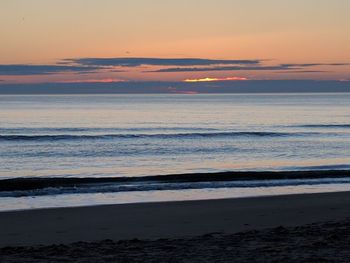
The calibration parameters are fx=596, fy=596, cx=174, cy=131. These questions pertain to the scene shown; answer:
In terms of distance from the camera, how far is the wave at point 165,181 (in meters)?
19.8

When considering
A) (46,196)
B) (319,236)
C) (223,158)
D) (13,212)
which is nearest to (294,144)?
(223,158)

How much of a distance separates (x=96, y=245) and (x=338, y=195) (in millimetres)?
10222

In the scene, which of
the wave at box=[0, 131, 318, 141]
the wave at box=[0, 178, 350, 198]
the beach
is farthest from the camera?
the wave at box=[0, 131, 318, 141]

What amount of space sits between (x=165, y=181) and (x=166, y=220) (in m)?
8.76

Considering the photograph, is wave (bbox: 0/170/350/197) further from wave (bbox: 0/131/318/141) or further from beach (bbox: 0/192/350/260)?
wave (bbox: 0/131/318/141)

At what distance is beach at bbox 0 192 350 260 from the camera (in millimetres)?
11305

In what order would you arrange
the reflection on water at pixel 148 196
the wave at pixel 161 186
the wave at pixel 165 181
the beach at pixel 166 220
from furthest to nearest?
the wave at pixel 165 181 → the wave at pixel 161 186 → the reflection on water at pixel 148 196 → the beach at pixel 166 220

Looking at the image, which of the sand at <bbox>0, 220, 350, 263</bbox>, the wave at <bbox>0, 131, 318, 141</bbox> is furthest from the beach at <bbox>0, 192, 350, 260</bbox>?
the wave at <bbox>0, 131, 318, 141</bbox>

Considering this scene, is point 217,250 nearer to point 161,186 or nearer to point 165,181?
point 161,186

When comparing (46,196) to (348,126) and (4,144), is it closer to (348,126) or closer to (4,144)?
(4,144)

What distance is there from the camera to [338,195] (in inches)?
698

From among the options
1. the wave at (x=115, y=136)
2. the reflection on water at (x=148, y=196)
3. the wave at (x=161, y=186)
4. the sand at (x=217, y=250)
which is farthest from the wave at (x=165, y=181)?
the wave at (x=115, y=136)

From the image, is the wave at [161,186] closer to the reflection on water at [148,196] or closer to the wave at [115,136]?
the reflection on water at [148,196]

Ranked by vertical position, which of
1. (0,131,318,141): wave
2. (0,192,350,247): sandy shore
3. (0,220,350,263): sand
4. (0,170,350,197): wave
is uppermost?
(0,220,350,263): sand
